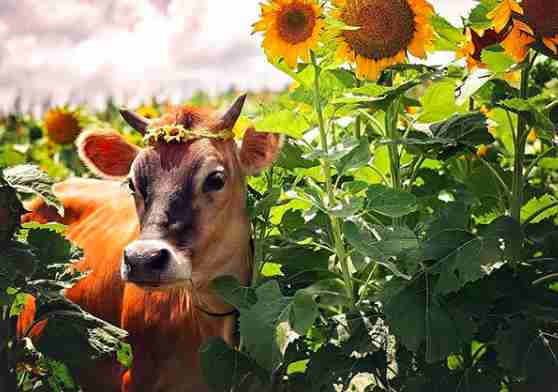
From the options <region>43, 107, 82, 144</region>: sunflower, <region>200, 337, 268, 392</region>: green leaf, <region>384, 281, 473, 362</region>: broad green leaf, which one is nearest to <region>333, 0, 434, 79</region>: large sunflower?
<region>384, 281, 473, 362</region>: broad green leaf

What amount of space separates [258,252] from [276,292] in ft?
1.13

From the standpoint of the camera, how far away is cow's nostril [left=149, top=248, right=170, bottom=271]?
8.68 feet

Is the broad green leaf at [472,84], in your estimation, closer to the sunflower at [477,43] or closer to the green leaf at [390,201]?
the sunflower at [477,43]

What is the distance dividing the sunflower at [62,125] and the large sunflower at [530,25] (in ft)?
14.4

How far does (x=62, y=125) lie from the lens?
659cm

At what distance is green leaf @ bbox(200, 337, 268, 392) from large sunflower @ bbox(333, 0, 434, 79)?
95 centimetres

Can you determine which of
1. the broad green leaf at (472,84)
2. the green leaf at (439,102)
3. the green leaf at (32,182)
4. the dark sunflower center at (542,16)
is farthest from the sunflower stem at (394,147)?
the green leaf at (32,182)

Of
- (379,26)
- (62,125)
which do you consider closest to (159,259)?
(379,26)

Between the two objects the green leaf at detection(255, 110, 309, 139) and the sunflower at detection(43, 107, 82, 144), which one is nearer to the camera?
the green leaf at detection(255, 110, 309, 139)

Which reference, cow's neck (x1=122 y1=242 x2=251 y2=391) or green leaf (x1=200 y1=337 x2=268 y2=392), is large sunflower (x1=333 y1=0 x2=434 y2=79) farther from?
green leaf (x1=200 y1=337 x2=268 y2=392)

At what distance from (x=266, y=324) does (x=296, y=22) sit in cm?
90

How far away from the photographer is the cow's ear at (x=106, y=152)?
11.1 feet

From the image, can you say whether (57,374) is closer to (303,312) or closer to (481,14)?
(303,312)

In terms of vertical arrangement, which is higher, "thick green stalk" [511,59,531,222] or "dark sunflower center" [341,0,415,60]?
"dark sunflower center" [341,0,415,60]
